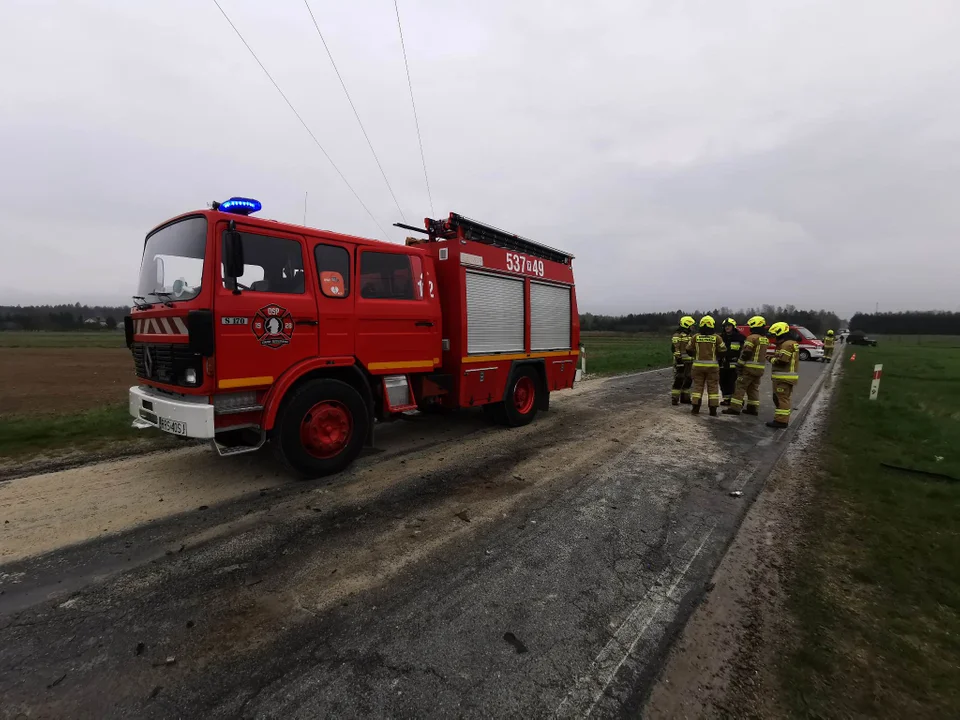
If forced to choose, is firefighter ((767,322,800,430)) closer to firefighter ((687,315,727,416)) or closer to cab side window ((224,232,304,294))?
firefighter ((687,315,727,416))

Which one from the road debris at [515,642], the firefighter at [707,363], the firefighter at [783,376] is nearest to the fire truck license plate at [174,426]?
the road debris at [515,642]

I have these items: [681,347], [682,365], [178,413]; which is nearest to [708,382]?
[682,365]

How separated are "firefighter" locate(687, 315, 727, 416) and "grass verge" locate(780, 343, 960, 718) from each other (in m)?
2.74

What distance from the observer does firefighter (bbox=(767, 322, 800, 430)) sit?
24.7 feet

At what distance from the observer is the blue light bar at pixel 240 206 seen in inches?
167

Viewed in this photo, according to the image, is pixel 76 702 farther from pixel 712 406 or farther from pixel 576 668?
pixel 712 406

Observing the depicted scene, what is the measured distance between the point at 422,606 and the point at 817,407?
1022 centimetres

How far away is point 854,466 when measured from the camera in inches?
209

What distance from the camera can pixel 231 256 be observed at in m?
3.94

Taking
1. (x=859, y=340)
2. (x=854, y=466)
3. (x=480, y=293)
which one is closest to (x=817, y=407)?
(x=854, y=466)

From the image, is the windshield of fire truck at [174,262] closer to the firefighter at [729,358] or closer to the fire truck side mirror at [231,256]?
the fire truck side mirror at [231,256]

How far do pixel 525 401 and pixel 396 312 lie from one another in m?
3.15

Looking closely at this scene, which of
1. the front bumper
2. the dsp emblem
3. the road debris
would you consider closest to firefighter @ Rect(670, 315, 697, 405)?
the dsp emblem

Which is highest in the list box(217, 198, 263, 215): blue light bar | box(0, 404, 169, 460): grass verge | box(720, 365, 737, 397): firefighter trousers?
box(217, 198, 263, 215): blue light bar
